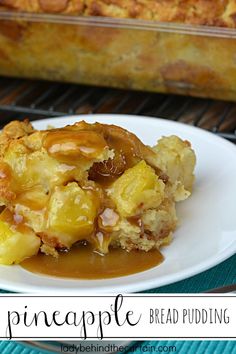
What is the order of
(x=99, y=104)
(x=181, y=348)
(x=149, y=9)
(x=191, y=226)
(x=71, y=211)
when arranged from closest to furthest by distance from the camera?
(x=181, y=348)
(x=71, y=211)
(x=191, y=226)
(x=149, y=9)
(x=99, y=104)

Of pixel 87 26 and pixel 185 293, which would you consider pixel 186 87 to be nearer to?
pixel 87 26

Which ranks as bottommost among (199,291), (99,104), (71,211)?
(99,104)

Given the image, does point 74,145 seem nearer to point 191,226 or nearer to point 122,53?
point 191,226

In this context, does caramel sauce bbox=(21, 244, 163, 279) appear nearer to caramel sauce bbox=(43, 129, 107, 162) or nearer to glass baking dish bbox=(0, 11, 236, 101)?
caramel sauce bbox=(43, 129, 107, 162)

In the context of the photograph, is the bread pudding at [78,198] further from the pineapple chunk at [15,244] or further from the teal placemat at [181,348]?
the teal placemat at [181,348]

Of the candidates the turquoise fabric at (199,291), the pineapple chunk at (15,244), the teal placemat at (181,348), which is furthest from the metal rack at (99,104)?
the teal placemat at (181,348)

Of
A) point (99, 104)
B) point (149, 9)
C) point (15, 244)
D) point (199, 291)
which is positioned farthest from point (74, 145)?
point (99, 104)
